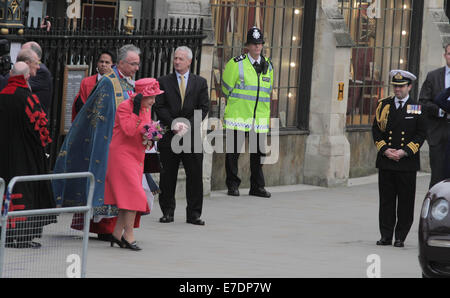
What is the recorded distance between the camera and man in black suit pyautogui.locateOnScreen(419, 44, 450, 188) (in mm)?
13641

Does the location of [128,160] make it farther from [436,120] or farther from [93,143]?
[436,120]

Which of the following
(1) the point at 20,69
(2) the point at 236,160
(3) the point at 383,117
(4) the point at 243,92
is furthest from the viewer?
(2) the point at 236,160

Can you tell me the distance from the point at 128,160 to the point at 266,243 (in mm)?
1996

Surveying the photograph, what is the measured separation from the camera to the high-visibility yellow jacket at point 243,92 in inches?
617

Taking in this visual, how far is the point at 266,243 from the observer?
12398 mm

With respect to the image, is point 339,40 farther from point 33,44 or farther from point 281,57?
point 33,44

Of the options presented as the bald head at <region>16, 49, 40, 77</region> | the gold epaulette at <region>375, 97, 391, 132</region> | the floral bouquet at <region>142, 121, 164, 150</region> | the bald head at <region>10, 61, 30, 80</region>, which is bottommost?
the floral bouquet at <region>142, 121, 164, 150</region>

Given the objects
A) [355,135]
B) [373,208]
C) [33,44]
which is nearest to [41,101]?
[33,44]

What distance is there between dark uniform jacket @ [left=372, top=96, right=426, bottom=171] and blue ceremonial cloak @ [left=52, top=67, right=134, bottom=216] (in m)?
2.79

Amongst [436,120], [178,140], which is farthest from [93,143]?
[436,120]

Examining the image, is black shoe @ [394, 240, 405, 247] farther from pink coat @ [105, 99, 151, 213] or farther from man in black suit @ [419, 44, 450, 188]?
pink coat @ [105, 99, 151, 213]

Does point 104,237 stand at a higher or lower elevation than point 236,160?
lower

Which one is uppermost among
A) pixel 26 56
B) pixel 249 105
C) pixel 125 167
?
pixel 26 56

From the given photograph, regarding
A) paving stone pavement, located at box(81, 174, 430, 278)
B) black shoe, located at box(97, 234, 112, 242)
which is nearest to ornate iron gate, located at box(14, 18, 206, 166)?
paving stone pavement, located at box(81, 174, 430, 278)
